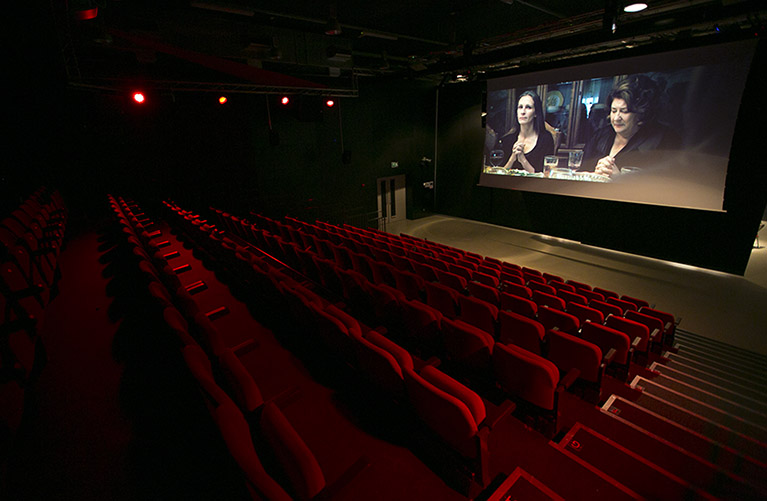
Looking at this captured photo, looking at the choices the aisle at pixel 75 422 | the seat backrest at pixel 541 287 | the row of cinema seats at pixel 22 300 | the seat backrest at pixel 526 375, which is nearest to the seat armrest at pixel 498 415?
the seat backrest at pixel 526 375

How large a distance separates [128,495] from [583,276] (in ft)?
26.6

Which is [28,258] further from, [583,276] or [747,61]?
[747,61]

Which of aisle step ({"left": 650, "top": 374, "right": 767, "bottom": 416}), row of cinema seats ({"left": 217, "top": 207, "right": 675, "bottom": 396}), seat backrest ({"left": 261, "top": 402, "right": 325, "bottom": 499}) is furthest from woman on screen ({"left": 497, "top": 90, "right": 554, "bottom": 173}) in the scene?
seat backrest ({"left": 261, "top": 402, "right": 325, "bottom": 499})

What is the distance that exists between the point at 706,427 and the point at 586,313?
1.42m

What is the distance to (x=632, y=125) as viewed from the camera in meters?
7.38

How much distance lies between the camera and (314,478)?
1576 millimetres

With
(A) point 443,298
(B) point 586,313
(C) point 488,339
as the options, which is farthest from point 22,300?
(B) point 586,313

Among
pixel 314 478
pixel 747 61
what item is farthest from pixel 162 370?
pixel 747 61

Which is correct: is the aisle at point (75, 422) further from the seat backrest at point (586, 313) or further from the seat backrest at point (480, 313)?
the seat backrest at point (586, 313)

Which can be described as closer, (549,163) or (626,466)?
(626,466)

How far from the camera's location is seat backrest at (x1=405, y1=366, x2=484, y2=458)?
1.91 meters

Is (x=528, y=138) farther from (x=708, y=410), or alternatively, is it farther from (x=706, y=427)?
(x=706, y=427)

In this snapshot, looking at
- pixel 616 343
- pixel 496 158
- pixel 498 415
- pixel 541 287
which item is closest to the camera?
pixel 498 415

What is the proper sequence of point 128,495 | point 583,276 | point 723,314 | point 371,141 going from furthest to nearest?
point 371,141 < point 583,276 < point 723,314 < point 128,495
